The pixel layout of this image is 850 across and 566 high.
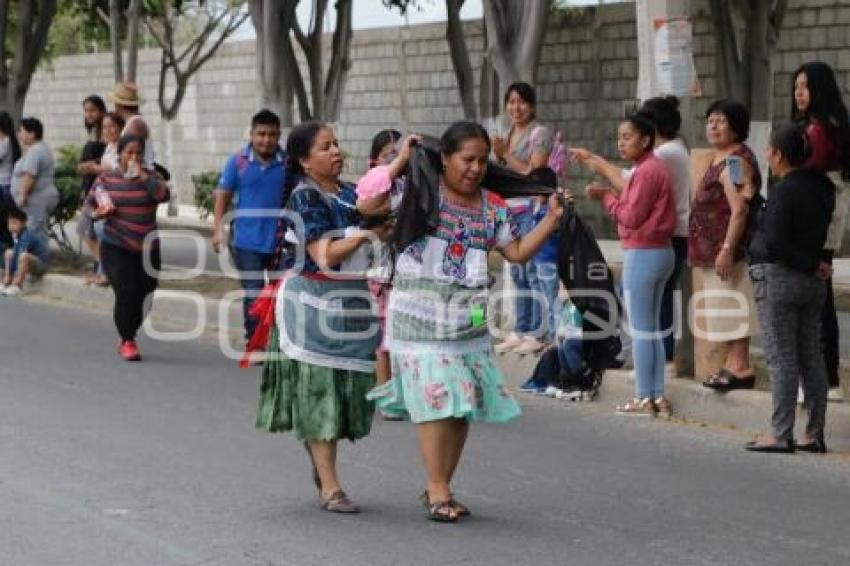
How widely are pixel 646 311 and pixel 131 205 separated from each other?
13.9 feet

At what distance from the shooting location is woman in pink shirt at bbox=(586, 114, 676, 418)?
10328 mm

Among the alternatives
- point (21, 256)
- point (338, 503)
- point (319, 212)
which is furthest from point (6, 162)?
point (338, 503)

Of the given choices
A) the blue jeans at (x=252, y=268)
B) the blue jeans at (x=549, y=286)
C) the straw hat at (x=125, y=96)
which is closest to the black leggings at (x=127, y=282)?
the blue jeans at (x=252, y=268)

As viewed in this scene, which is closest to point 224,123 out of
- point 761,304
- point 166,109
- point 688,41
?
point 166,109

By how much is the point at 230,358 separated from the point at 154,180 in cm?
139

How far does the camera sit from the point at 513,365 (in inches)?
470

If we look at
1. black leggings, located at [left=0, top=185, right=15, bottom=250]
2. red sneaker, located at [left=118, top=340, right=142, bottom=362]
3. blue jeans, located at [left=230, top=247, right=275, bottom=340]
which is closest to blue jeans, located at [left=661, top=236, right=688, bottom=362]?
blue jeans, located at [left=230, top=247, right=275, bottom=340]

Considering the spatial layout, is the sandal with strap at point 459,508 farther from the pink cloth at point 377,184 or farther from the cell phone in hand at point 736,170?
the cell phone in hand at point 736,170

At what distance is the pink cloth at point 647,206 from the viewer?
1032 cm

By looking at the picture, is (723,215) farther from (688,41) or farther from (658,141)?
(688,41)

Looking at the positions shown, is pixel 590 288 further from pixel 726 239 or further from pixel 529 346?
pixel 529 346

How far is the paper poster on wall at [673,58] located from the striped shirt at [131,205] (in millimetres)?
3853

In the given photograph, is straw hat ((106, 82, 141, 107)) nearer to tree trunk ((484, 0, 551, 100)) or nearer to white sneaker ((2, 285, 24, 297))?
white sneaker ((2, 285, 24, 297))

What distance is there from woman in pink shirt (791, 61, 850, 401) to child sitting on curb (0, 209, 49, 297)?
32.1 feet
